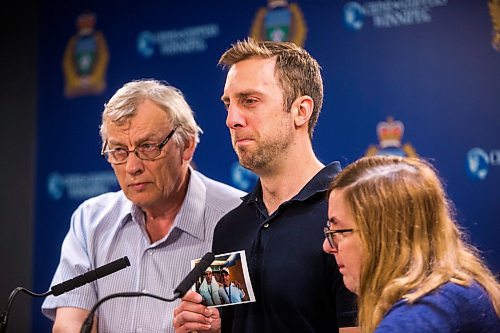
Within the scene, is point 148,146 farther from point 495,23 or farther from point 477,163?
point 495,23

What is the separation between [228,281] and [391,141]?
1.73 metres

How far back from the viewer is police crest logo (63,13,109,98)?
493 centimetres

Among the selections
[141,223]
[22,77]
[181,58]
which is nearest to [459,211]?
[141,223]

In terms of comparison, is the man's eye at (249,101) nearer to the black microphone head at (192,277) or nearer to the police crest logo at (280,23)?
the black microphone head at (192,277)

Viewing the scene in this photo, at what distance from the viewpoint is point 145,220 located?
9.89 ft

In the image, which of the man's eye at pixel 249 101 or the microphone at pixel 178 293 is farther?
the man's eye at pixel 249 101

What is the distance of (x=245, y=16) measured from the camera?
4375 mm

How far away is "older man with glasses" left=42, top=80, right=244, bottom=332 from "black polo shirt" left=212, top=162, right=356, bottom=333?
42cm

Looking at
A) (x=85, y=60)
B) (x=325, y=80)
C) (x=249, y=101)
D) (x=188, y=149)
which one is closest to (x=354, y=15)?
(x=325, y=80)

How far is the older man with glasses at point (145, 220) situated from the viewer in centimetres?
284

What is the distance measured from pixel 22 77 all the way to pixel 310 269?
3.45m

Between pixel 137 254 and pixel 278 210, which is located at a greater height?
pixel 278 210

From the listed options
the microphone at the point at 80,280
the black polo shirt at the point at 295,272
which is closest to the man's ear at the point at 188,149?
the black polo shirt at the point at 295,272

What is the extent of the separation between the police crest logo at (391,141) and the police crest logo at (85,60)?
72.9 inches
